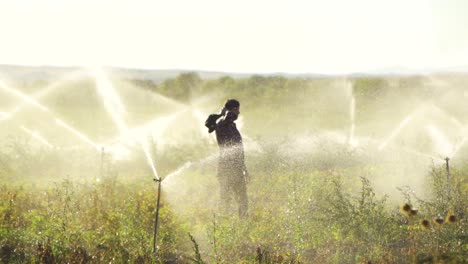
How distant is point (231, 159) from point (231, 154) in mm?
99

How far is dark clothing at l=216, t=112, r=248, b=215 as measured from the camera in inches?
370

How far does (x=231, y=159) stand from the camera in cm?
942

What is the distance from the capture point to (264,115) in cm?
2834

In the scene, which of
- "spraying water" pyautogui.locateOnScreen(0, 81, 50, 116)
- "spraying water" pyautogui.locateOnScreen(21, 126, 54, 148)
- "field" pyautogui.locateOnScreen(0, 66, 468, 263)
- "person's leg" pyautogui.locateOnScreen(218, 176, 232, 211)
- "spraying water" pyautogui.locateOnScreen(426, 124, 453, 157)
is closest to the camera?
"field" pyautogui.locateOnScreen(0, 66, 468, 263)

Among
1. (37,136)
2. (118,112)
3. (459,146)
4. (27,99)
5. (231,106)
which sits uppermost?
(27,99)

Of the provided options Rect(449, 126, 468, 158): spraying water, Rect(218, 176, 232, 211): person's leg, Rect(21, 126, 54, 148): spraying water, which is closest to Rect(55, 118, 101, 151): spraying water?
Rect(21, 126, 54, 148): spraying water

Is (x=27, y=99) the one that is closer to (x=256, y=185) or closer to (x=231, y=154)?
(x=256, y=185)

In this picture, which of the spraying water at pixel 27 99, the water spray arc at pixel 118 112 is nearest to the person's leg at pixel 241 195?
the water spray arc at pixel 118 112

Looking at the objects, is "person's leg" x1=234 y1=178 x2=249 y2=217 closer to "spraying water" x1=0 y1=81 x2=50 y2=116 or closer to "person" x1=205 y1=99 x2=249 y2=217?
"person" x1=205 y1=99 x2=249 y2=217

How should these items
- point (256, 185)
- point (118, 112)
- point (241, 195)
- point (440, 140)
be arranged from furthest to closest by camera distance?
point (118, 112)
point (440, 140)
point (256, 185)
point (241, 195)

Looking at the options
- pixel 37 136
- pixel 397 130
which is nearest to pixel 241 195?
pixel 397 130

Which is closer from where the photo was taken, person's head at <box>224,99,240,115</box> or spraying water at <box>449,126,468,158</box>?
person's head at <box>224,99,240,115</box>

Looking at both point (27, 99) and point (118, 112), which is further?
point (27, 99)

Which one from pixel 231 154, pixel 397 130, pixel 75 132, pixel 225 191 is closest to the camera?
pixel 231 154
